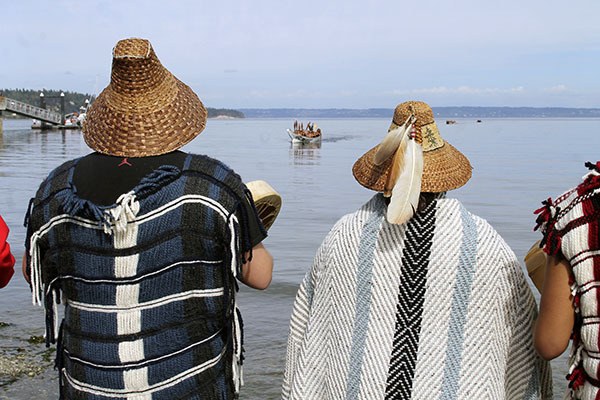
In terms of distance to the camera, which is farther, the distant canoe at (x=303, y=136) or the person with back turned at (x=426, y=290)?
the distant canoe at (x=303, y=136)

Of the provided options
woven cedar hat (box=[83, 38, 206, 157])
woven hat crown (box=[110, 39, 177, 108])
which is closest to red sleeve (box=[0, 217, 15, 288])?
woven cedar hat (box=[83, 38, 206, 157])

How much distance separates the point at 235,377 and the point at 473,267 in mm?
812

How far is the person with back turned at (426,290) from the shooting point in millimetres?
2291

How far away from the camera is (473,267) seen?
90.0 inches

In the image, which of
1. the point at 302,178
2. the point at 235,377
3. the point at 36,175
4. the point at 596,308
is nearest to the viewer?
the point at 596,308

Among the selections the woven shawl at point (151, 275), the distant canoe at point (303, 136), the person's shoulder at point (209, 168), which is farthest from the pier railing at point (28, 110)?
the person's shoulder at point (209, 168)

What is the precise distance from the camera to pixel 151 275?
2.19 metres

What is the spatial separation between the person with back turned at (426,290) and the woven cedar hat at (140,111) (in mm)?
612

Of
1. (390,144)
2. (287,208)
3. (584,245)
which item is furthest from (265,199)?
(287,208)

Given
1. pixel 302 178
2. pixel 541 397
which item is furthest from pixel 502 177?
pixel 541 397

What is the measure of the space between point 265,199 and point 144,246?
0.55m

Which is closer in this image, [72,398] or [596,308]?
[596,308]

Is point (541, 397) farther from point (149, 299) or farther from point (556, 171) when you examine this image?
point (556, 171)

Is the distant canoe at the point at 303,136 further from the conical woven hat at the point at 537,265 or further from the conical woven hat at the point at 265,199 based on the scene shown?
the conical woven hat at the point at 537,265
